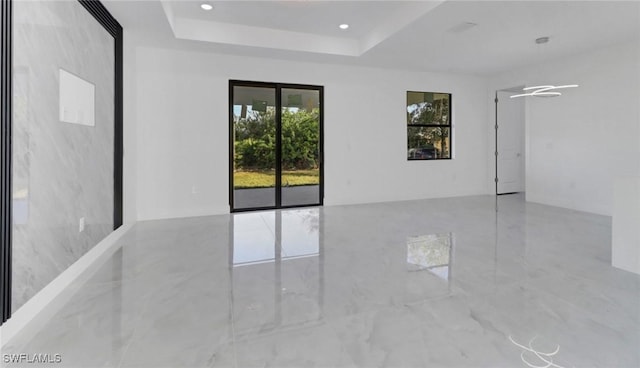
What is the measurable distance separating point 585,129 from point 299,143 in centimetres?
493

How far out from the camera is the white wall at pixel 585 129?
5.21 metres

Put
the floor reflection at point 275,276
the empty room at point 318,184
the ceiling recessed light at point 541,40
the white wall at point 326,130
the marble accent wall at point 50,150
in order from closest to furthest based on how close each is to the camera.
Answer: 1. the empty room at point 318,184
2. the floor reflection at point 275,276
3. the marble accent wall at point 50,150
4. the ceiling recessed light at point 541,40
5. the white wall at point 326,130

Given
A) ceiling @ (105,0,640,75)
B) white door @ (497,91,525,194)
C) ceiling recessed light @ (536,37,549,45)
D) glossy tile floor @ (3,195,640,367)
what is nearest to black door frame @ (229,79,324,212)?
ceiling @ (105,0,640,75)

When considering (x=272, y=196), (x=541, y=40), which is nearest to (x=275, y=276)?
(x=272, y=196)

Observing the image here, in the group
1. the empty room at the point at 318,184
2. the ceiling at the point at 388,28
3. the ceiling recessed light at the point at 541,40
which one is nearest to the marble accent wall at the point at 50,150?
the empty room at the point at 318,184

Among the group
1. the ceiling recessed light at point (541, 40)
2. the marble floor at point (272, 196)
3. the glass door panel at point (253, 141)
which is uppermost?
the ceiling recessed light at point (541, 40)

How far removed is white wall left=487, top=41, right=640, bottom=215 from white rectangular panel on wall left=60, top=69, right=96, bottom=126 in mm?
7242

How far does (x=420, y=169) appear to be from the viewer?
24.1ft

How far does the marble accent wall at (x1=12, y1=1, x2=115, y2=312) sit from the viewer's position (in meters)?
2.30

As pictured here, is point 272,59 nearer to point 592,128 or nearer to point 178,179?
point 178,179

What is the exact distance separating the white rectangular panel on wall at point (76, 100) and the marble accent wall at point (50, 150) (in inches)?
2.9

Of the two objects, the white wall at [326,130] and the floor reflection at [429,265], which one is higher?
the white wall at [326,130]

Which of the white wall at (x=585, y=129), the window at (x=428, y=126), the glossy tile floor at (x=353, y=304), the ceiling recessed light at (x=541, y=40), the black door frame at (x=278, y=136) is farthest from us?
the window at (x=428, y=126)

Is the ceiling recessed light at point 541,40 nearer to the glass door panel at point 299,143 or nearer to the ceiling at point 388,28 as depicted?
the ceiling at point 388,28
